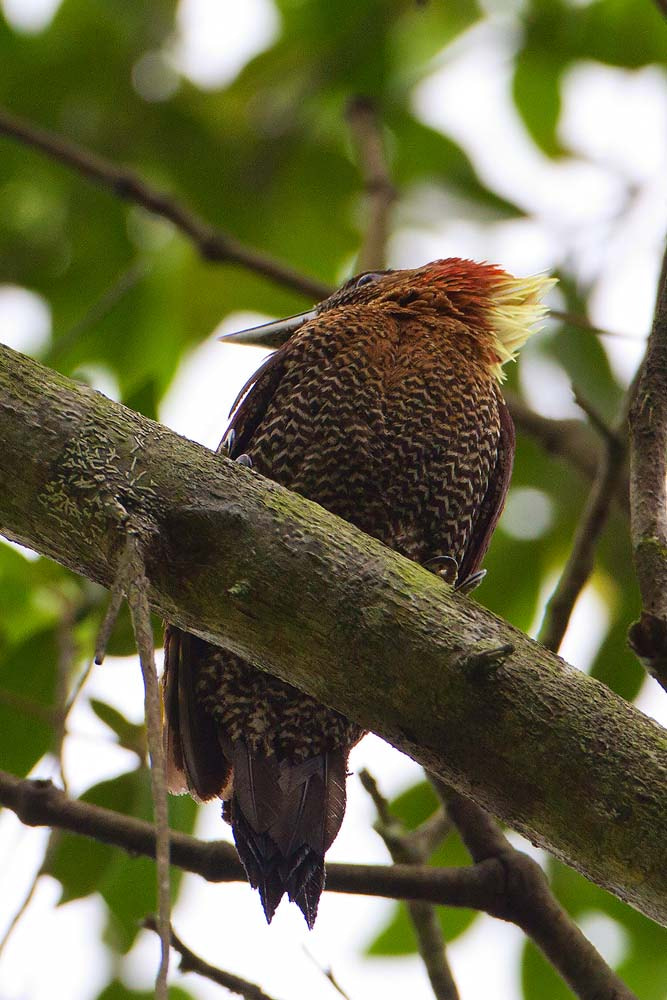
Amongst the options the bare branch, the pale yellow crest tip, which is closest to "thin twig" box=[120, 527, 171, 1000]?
the bare branch

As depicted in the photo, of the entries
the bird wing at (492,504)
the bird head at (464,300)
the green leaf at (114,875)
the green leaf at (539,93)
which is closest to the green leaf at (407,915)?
the bird wing at (492,504)

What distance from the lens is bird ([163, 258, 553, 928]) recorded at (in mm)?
2918

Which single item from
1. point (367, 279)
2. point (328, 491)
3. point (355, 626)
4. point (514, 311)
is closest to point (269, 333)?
point (367, 279)

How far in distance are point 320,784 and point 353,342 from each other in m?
1.19

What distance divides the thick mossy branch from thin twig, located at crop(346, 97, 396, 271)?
2.39 m

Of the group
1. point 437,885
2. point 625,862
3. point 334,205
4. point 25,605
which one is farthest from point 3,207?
point 625,862

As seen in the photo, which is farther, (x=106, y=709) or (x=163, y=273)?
(x=163, y=273)

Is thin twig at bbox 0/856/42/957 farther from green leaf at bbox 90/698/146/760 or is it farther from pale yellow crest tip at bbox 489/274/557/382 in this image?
pale yellow crest tip at bbox 489/274/557/382

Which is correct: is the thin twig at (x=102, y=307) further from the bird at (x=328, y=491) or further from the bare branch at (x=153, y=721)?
the bare branch at (x=153, y=721)

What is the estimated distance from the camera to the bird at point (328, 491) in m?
2.92

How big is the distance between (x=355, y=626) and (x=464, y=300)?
2037 millimetres

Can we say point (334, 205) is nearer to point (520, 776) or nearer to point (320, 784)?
point (320, 784)

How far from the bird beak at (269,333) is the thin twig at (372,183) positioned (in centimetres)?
34

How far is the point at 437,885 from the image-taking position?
2570 mm
